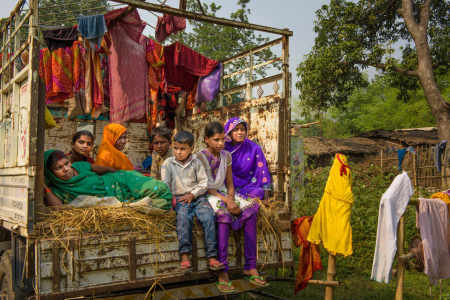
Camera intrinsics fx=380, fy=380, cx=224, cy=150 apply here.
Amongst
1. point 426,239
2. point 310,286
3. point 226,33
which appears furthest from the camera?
point 226,33

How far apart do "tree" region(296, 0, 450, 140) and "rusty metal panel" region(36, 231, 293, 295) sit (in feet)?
41.9

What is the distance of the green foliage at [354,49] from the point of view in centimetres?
1451

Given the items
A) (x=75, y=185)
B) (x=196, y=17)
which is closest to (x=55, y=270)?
(x=75, y=185)

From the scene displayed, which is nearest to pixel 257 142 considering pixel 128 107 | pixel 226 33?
pixel 128 107

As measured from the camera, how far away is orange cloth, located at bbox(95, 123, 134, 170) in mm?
4023

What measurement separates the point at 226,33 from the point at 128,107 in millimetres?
17876

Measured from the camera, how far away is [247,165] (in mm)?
4230

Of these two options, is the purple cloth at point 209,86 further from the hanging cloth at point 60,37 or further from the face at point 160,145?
the hanging cloth at point 60,37

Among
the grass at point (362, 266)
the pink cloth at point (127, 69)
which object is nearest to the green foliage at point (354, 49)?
the grass at point (362, 266)

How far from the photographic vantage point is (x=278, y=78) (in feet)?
15.0

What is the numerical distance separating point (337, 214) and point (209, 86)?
355 cm

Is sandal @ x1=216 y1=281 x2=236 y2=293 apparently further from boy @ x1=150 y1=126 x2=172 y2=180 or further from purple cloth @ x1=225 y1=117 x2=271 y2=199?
boy @ x1=150 y1=126 x2=172 y2=180

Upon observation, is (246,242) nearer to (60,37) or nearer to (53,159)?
(53,159)

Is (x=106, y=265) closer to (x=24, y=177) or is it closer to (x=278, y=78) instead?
(x=24, y=177)
